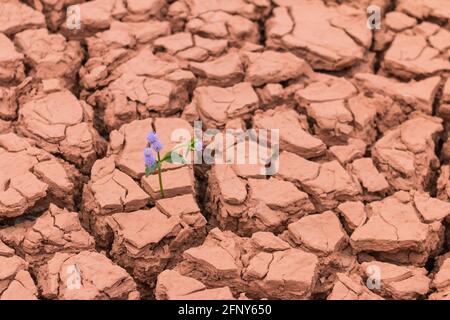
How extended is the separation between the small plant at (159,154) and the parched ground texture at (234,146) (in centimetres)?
4

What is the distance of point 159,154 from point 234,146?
348mm

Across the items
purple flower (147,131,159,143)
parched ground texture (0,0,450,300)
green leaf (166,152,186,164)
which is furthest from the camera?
green leaf (166,152,186,164)

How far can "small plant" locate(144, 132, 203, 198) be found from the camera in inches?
134

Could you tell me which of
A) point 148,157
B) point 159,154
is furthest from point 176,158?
point 148,157

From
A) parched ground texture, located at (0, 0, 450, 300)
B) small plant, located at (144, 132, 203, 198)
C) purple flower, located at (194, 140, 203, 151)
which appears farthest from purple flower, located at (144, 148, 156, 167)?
purple flower, located at (194, 140, 203, 151)

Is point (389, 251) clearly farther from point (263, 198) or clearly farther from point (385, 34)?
point (385, 34)

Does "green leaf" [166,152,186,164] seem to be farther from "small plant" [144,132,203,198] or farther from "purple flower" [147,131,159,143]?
"purple flower" [147,131,159,143]

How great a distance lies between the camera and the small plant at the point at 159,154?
3.40m

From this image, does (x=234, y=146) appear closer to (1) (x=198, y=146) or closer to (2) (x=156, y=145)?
(1) (x=198, y=146)

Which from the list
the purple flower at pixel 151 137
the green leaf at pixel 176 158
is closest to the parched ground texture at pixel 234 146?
the green leaf at pixel 176 158

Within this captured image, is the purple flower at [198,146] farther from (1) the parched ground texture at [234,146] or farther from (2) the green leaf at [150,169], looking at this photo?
(2) the green leaf at [150,169]

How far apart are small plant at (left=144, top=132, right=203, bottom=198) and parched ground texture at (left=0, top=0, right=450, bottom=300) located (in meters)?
0.04

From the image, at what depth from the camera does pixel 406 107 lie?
3.93 m

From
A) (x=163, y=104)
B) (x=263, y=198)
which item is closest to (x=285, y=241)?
(x=263, y=198)
